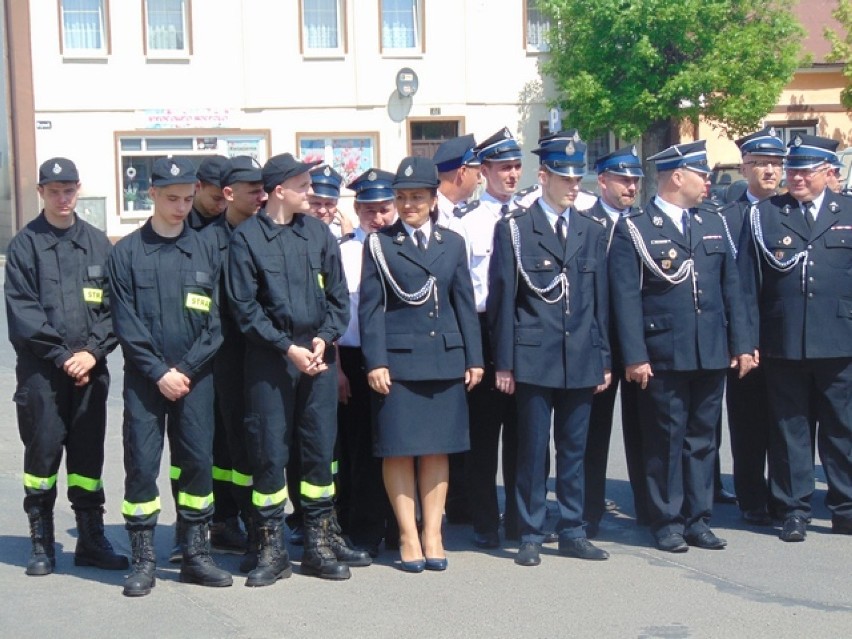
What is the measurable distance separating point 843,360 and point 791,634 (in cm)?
240

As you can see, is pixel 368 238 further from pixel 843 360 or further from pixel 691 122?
pixel 691 122

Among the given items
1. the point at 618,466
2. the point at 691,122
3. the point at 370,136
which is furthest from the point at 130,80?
the point at 618,466

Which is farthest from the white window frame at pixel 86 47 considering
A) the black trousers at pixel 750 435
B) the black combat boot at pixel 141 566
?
the black combat boot at pixel 141 566

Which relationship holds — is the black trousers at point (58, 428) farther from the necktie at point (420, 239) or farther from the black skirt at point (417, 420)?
the necktie at point (420, 239)

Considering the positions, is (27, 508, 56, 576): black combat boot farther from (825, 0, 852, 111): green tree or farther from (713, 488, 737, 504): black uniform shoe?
(825, 0, 852, 111): green tree

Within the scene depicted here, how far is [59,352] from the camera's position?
696 cm

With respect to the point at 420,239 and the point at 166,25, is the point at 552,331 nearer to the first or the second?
the point at 420,239

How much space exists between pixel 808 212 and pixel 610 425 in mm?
1721

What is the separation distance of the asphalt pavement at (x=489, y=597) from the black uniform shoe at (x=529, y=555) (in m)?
0.05

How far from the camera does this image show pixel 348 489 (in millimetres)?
7840

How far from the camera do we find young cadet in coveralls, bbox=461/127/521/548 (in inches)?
306

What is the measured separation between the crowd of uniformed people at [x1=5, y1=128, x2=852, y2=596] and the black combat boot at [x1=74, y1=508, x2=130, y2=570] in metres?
0.02

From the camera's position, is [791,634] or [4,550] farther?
[4,550]

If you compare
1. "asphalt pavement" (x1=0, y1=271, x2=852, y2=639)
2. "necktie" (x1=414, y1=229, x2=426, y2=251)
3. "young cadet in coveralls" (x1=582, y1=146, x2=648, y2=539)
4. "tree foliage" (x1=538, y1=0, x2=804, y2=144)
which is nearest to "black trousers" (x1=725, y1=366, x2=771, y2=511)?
"asphalt pavement" (x1=0, y1=271, x2=852, y2=639)
